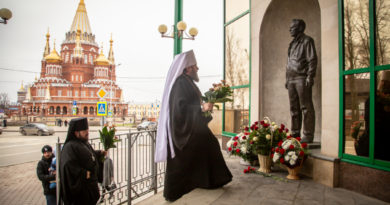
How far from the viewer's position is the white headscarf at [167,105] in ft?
12.8

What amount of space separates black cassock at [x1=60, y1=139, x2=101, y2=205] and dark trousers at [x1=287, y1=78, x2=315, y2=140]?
14.6 ft

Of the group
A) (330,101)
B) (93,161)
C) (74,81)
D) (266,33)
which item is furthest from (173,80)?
(74,81)

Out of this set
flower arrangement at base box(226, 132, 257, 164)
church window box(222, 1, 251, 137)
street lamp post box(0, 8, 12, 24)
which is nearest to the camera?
flower arrangement at base box(226, 132, 257, 164)

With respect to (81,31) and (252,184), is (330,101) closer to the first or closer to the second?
(252,184)

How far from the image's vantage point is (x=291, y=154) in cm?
471

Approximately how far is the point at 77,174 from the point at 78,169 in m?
0.08

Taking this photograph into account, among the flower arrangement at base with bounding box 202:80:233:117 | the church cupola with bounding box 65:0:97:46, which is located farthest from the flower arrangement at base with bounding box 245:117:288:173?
the church cupola with bounding box 65:0:97:46

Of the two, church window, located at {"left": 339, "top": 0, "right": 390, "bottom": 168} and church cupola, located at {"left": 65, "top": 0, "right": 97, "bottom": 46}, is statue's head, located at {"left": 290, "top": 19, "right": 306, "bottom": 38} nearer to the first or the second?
church window, located at {"left": 339, "top": 0, "right": 390, "bottom": 168}

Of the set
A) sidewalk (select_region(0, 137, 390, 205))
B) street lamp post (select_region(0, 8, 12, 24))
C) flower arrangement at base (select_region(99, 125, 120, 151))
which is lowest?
sidewalk (select_region(0, 137, 390, 205))

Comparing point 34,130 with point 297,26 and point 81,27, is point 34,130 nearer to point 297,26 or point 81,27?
point 297,26

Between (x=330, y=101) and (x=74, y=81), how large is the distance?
8729 centimetres

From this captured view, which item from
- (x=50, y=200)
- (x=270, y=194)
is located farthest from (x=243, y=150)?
(x=50, y=200)

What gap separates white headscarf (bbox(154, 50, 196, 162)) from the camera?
3893mm

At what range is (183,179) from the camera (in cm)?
391
